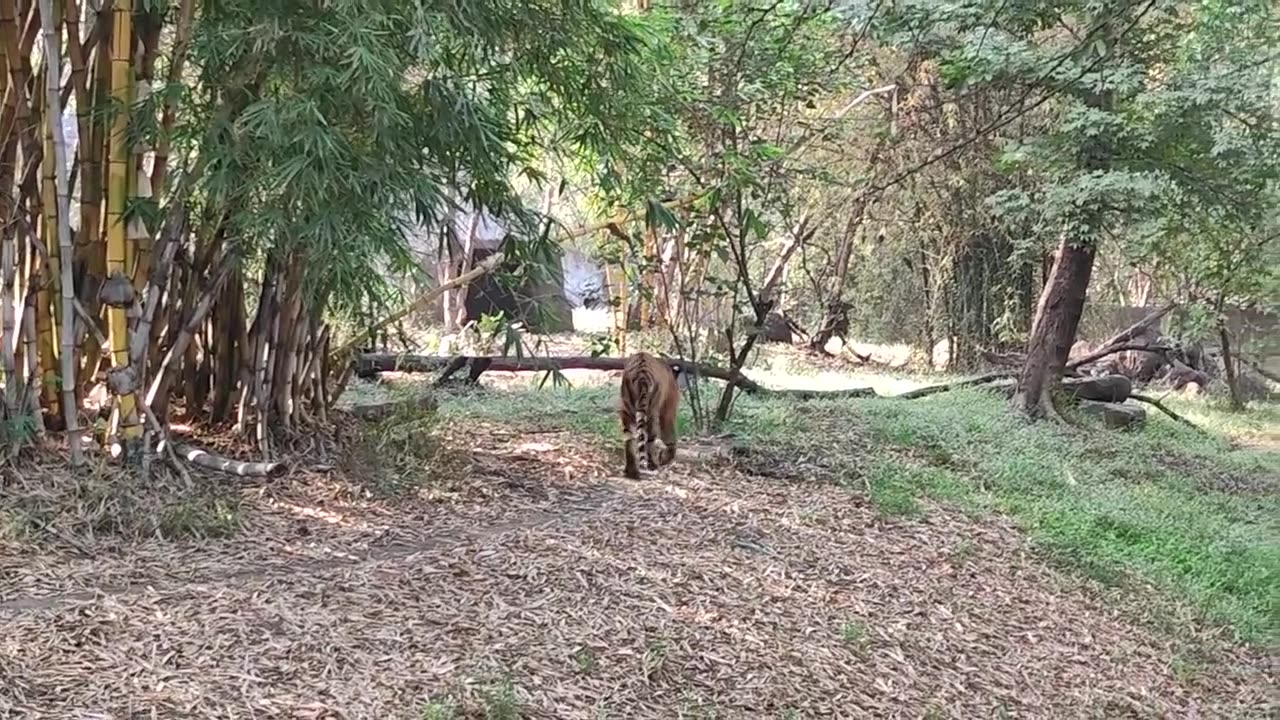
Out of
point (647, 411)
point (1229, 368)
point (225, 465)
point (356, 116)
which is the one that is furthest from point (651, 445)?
point (1229, 368)

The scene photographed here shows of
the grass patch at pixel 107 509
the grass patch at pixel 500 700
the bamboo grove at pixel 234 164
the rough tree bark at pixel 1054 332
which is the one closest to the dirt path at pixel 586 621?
the grass patch at pixel 500 700

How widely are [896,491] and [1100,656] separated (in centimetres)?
148

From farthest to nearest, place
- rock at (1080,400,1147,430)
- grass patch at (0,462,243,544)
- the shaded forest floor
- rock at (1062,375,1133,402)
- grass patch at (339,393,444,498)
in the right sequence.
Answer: rock at (1062,375,1133,402), rock at (1080,400,1147,430), grass patch at (339,393,444,498), grass patch at (0,462,243,544), the shaded forest floor

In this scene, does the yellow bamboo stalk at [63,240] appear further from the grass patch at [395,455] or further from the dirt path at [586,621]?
the grass patch at [395,455]

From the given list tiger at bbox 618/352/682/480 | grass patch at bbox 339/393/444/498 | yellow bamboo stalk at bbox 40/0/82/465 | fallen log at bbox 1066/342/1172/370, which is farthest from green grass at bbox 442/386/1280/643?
yellow bamboo stalk at bbox 40/0/82/465

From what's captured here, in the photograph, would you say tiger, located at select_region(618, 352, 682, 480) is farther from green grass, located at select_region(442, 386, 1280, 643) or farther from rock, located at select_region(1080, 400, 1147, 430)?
rock, located at select_region(1080, 400, 1147, 430)

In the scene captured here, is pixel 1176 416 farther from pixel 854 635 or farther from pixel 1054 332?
pixel 854 635

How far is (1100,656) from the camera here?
3719 millimetres

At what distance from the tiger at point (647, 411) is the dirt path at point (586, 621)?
0.27m

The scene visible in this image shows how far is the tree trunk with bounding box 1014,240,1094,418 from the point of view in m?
8.09

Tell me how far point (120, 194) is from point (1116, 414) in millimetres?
7062

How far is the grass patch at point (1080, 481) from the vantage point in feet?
15.0

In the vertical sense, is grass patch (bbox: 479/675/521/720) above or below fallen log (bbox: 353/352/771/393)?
below

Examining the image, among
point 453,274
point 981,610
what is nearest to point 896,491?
point 981,610
